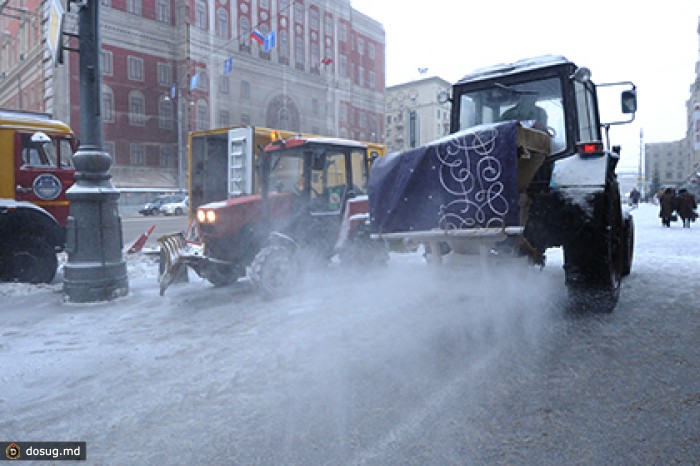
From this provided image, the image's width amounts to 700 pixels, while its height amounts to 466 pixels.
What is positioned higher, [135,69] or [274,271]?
[135,69]

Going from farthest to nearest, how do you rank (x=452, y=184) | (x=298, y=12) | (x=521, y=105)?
(x=298, y=12)
(x=521, y=105)
(x=452, y=184)

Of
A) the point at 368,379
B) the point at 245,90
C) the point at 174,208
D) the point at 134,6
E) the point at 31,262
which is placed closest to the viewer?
the point at 368,379

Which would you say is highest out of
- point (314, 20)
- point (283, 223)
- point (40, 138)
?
point (314, 20)

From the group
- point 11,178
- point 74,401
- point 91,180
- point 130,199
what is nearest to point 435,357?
point 74,401

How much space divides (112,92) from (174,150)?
20.0ft

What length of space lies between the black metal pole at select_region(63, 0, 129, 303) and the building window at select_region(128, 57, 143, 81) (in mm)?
35527

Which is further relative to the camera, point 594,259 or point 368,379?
point 594,259

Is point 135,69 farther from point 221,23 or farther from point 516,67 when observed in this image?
point 516,67

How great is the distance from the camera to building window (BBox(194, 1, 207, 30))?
40.0m

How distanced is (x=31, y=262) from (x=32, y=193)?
1.18 metres

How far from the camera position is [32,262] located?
7.93m

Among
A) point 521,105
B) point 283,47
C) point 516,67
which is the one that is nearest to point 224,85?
point 283,47

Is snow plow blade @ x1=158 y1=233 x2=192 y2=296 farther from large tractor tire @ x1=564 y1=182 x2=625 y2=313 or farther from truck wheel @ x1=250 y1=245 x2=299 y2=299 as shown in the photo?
large tractor tire @ x1=564 y1=182 x2=625 y2=313

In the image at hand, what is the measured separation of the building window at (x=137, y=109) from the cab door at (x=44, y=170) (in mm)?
32829
